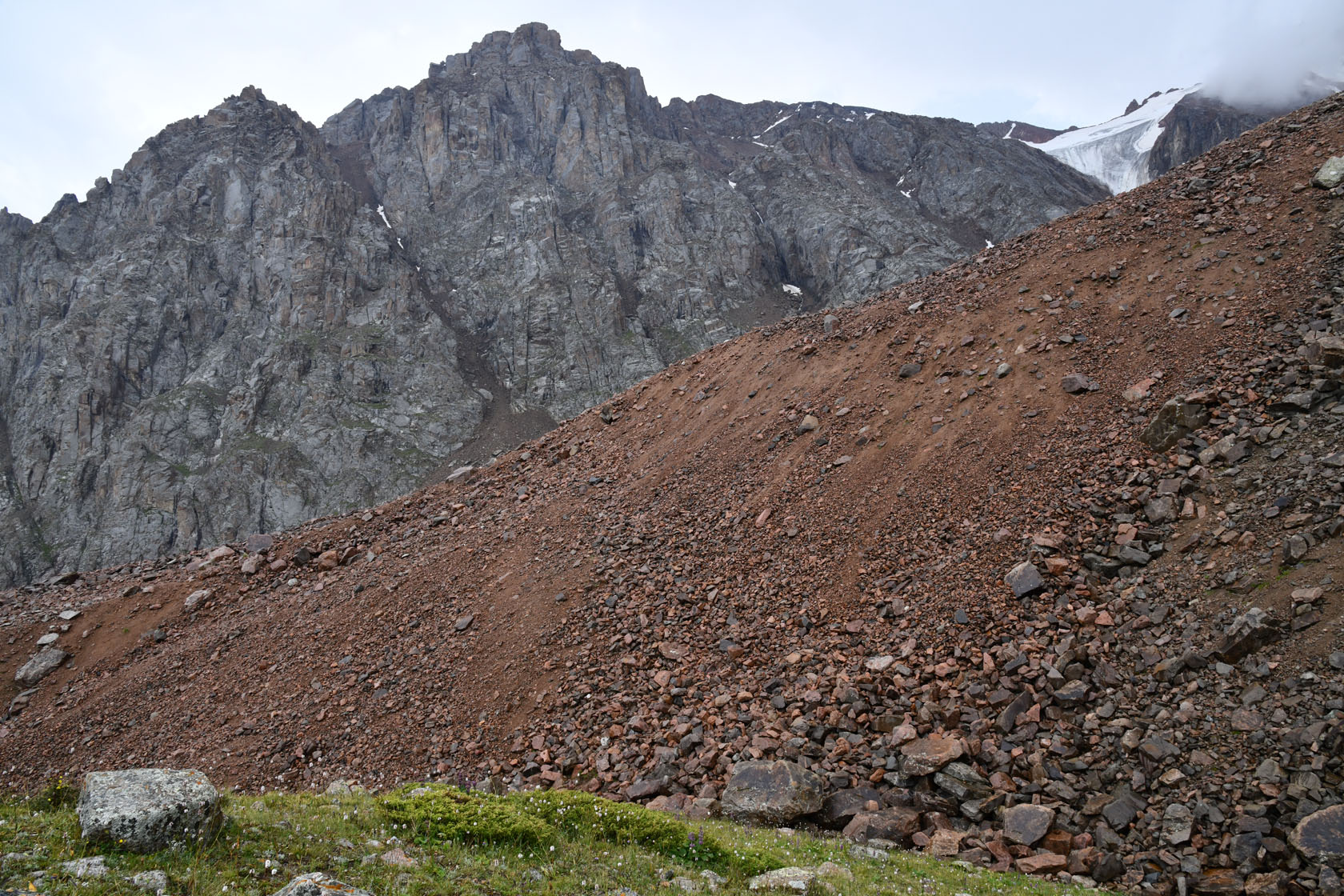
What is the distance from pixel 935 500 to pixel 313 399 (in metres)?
132

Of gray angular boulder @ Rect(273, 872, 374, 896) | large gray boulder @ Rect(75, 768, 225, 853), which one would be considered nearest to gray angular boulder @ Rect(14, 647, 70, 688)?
large gray boulder @ Rect(75, 768, 225, 853)

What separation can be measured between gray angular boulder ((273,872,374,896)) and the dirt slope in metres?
6.63

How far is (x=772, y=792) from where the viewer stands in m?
10.5

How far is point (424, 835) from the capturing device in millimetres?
7984

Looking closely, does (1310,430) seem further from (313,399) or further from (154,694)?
(313,399)

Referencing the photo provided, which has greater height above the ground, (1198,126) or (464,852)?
(1198,126)

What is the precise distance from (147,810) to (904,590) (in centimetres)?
1203

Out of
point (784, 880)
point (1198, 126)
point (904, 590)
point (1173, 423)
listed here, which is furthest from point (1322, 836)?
point (1198, 126)

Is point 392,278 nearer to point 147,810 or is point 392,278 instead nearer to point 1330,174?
point 1330,174

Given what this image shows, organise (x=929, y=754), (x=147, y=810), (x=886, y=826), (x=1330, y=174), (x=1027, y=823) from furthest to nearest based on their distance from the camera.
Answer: (x=1330, y=174) → (x=929, y=754) → (x=886, y=826) → (x=1027, y=823) → (x=147, y=810)

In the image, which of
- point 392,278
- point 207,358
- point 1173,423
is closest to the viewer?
point 1173,423

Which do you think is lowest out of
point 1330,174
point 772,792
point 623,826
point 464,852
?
point 772,792

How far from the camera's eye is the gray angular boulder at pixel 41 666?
1914 centimetres

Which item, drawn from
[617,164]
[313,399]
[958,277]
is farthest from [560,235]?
[958,277]
